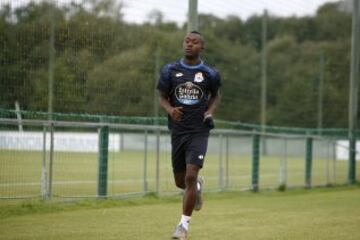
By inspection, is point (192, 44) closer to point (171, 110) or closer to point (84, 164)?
point (171, 110)

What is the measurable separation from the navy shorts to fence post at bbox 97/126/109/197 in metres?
5.96

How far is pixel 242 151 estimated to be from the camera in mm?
44281

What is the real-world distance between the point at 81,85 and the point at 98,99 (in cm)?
65

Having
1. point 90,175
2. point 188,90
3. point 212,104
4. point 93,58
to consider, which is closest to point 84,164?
point 90,175

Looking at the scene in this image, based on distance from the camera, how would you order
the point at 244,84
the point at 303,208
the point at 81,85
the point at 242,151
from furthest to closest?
the point at 242,151
the point at 244,84
the point at 81,85
the point at 303,208

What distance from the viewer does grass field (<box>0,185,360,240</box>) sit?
34.2ft

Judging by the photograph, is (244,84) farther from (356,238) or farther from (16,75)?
(356,238)

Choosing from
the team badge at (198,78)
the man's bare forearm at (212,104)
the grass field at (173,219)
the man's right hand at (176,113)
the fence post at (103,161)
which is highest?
the team badge at (198,78)

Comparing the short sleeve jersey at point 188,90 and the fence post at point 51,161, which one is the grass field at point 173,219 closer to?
the fence post at point 51,161

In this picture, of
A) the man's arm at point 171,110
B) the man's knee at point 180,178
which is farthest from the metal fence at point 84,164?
the man's arm at point 171,110

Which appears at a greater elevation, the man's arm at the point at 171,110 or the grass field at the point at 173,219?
the man's arm at the point at 171,110

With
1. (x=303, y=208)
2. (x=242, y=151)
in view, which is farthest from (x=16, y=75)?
(x=242, y=151)

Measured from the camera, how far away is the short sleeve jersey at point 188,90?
33.0 ft

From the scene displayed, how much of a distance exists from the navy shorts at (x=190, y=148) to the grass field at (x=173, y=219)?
95 centimetres
